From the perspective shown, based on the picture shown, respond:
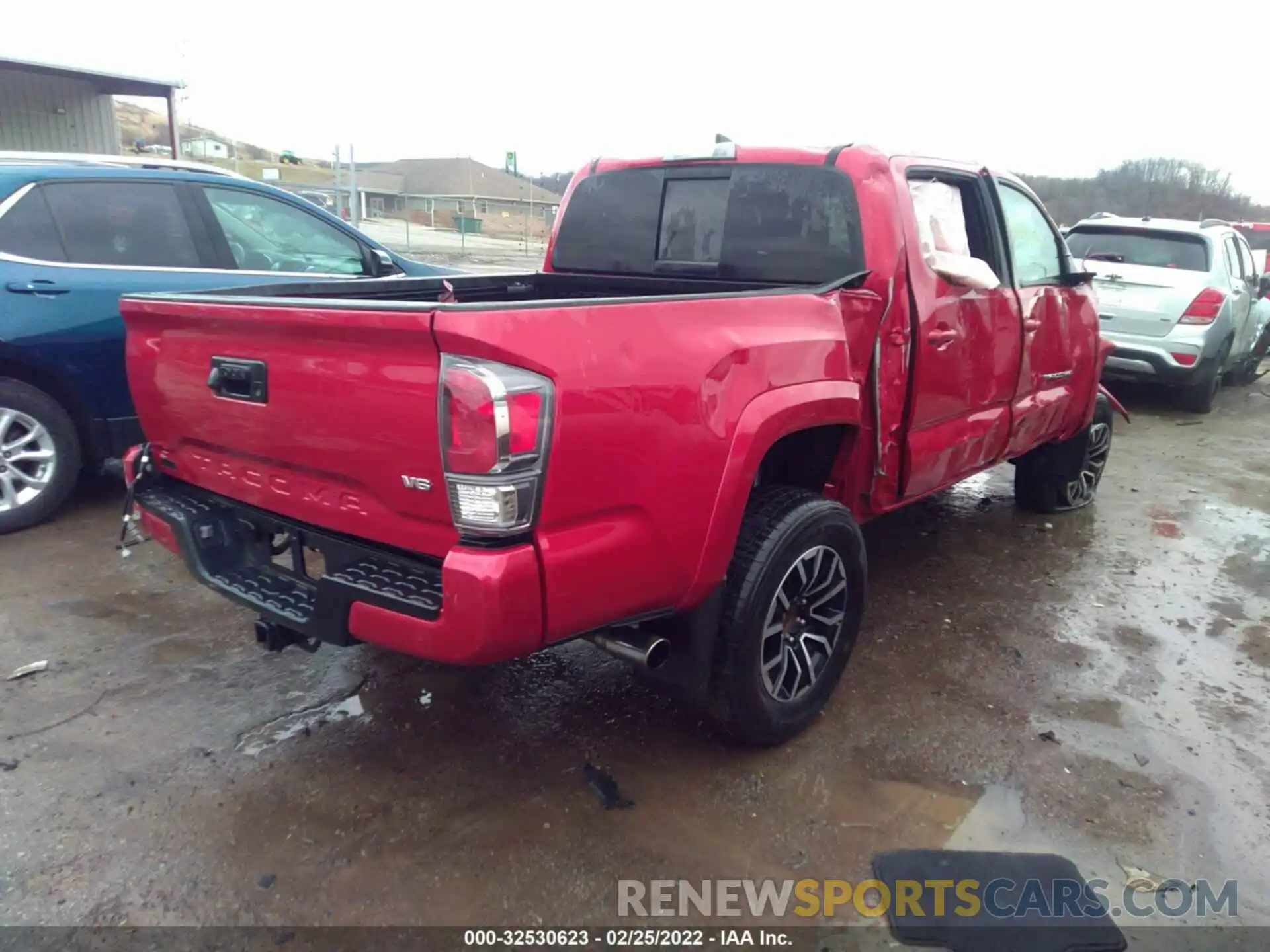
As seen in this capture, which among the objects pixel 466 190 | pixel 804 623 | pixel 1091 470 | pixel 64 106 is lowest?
pixel 1091 470

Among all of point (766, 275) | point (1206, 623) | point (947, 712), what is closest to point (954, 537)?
point (1206, 623)

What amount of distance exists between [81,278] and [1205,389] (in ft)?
30.9

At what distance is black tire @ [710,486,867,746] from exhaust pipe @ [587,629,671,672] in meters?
0.23

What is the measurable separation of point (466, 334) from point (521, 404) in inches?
7.7

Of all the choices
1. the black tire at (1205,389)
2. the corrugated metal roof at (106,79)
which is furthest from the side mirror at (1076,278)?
the corrugated metal roof at (106,79)

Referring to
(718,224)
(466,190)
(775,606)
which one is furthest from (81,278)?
(466,190)

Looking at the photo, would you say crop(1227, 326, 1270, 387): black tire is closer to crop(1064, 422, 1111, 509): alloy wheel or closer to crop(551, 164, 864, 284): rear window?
crop(1064, 422, 1111, 509): alloy wheel

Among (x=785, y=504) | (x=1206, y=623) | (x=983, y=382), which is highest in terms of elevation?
(x=983, y=382)

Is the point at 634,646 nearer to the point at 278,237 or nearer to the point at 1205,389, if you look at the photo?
the point at 278,237

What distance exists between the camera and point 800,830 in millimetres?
2629

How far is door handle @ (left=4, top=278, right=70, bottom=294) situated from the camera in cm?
434

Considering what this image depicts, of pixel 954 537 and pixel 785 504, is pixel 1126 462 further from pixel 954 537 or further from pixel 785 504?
pixel 785 504

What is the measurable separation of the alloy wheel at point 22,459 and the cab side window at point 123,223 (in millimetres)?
862

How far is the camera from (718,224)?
3674mm
